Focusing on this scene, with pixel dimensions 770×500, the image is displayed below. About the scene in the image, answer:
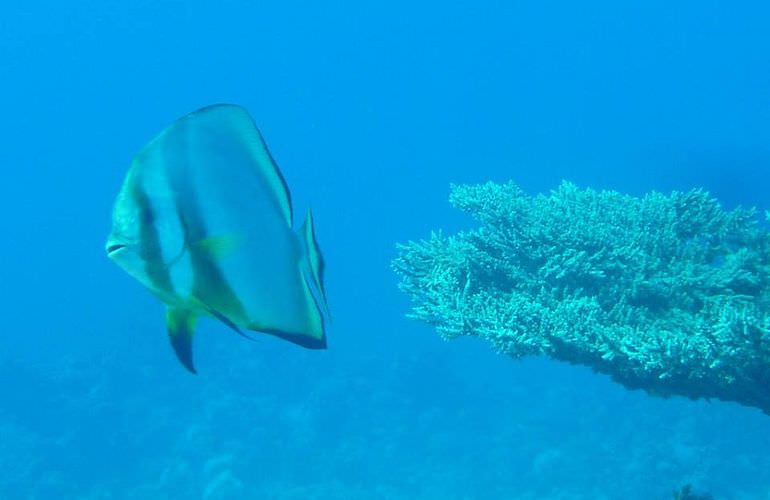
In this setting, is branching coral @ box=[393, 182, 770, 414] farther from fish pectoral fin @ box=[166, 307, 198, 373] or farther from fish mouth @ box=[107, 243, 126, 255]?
fish mouth @ box=[107, 243, 126, 255]

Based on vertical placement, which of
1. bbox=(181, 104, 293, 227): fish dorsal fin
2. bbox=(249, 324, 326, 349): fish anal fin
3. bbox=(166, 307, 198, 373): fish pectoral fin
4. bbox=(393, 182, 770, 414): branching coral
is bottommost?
bbox=(249, 324, 326, 349): fish anal fin

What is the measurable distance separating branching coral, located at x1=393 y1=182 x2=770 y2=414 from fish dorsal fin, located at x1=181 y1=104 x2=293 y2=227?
3.85 meters

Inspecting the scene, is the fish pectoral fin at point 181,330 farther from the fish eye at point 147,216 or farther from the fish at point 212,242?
the fish eye at point 147,216

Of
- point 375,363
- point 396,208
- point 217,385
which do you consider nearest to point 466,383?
point 375,363

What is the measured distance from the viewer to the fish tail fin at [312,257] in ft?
4.07

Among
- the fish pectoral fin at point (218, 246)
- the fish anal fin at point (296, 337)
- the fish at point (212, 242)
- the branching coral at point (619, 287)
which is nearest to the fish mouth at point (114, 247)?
the fish at point (212, 242)

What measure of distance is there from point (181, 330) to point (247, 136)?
1.31 ft

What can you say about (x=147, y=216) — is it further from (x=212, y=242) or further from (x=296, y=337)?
(x=296, y=337)

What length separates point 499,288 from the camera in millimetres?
6082

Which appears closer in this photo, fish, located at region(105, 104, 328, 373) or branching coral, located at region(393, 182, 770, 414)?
fish, located at region(105, 104, 328, 373)

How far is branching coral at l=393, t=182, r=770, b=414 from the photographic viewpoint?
15.0 ft

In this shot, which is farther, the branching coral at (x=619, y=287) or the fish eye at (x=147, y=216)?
the branching coral at (x=619, y=287)

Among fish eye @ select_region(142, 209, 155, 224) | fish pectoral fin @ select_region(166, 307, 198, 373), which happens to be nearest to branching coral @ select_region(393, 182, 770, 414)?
fish pectoral fin @ select_region(166, 307, 198, 373)

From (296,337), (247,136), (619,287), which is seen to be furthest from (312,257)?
(619,287)
